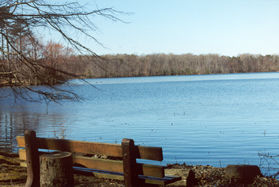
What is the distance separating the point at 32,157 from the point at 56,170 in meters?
0.75

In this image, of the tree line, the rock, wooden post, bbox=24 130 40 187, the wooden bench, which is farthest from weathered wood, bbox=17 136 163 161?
the tree line

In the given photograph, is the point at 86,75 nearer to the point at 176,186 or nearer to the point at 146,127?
the point at 176,186

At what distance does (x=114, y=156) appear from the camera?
4.79m

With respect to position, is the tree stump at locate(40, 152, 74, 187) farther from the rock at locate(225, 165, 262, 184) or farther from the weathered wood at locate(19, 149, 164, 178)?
the rock at locate(225, 165, 262, 184)

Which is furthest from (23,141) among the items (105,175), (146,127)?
(146,127)

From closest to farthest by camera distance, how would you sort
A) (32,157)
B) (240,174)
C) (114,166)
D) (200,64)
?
(114,166) < (32,157) < (240,174) < (200,64)

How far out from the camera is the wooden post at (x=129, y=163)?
15.1 ft

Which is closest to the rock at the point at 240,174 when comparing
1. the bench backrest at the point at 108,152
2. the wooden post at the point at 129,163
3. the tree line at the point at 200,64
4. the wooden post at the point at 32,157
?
the bench backrest at the point at 108,152

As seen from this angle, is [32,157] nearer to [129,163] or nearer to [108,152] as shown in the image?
[108,152]

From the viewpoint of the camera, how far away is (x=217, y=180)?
6.97m

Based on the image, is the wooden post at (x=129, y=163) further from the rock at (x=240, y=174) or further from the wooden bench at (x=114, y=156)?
the rock at (x=240, y=174)

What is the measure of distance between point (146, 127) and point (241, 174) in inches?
470

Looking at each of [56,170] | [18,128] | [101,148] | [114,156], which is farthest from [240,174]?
[18,128]

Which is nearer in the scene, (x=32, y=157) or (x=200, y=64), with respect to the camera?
(x=32, y=157)
